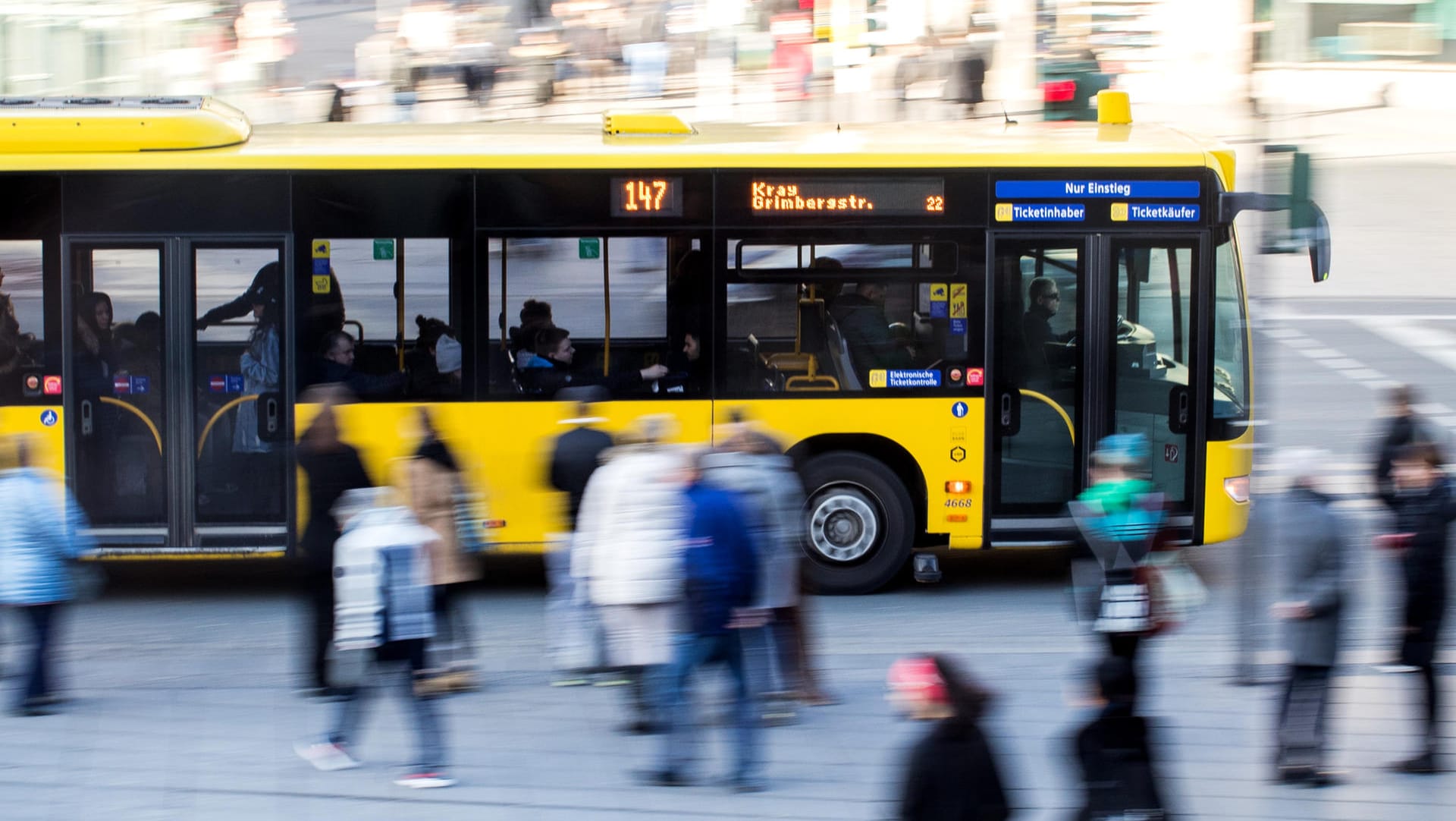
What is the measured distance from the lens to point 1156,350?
10945mm

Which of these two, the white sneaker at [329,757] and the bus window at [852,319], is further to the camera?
the bus window at [852,319]

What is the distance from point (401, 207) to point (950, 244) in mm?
3489

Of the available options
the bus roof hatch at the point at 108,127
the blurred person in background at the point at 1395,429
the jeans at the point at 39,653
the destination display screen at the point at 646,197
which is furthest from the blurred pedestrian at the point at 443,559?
the blurred person in background at the point at 1395,429

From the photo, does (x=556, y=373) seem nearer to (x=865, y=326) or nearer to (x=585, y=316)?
(x=585, y=316)

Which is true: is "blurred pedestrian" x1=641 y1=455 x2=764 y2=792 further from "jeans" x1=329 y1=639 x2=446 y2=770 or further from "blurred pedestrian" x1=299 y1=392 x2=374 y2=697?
"blurred pedestrian" x1=299 y1=392 x2=374 y2=697

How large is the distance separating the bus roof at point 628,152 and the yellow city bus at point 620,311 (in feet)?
0.08

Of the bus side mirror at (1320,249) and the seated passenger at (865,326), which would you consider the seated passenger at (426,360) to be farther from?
the bus side mirror at (1320,249)

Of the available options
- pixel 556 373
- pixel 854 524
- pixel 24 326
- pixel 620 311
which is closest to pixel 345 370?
pixel 556 373

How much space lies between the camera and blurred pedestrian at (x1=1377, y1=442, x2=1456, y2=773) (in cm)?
743

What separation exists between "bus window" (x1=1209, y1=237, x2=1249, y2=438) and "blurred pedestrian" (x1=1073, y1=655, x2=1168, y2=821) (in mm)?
5146

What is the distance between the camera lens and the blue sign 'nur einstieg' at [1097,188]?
10.8 m

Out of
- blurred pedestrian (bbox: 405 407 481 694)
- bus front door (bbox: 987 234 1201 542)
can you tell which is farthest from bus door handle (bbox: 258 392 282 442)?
bus front door (bbox: 987 234 1201 542)

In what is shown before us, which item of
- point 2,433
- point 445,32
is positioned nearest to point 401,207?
point 2,433

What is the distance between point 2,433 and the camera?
10438mm
